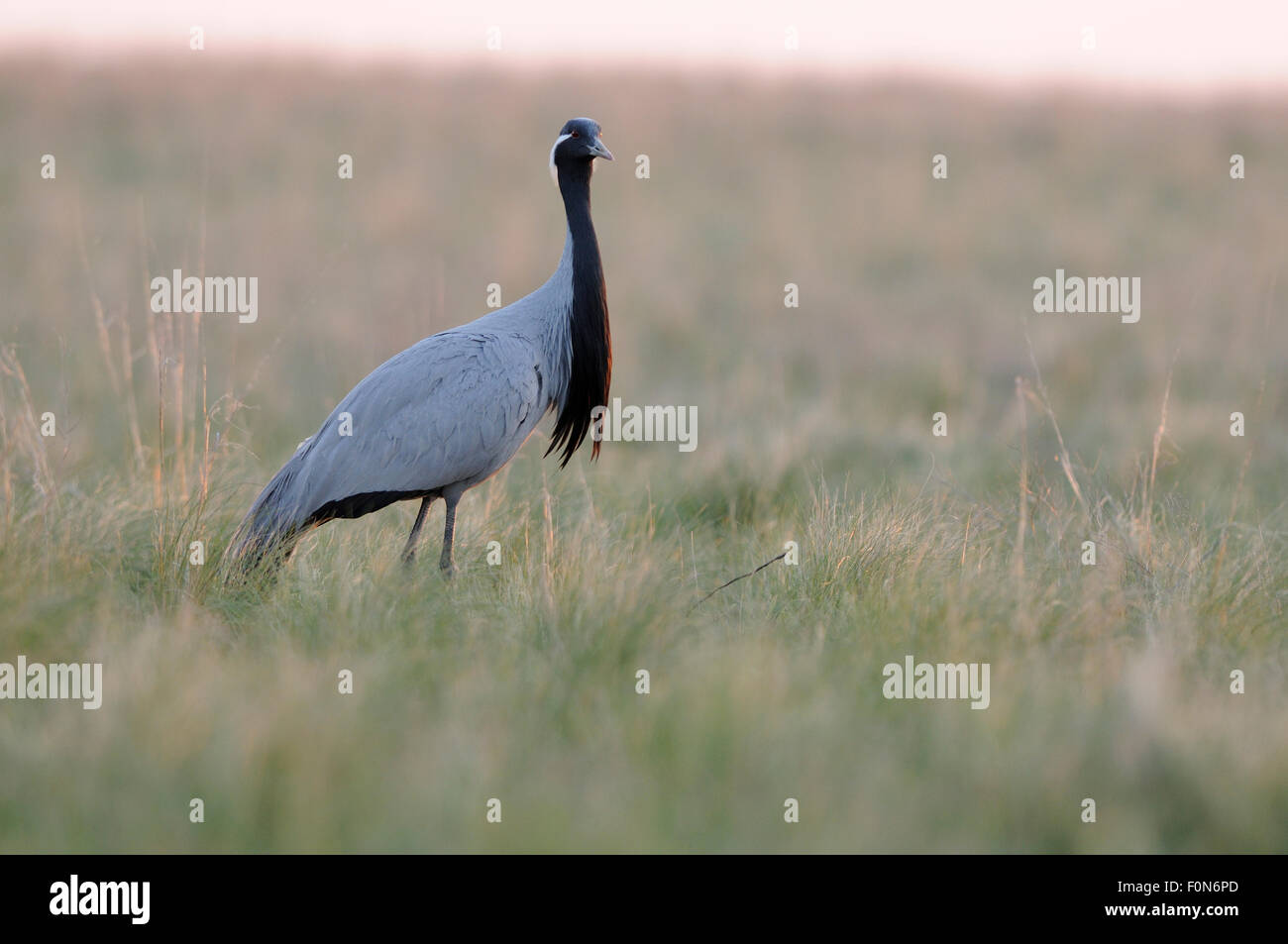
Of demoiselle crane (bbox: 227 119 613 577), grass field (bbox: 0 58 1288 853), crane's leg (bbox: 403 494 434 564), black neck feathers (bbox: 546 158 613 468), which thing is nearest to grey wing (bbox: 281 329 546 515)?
demoiselle crane (bbox: 227 119 613 577)

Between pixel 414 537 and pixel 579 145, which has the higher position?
pixel 579 145

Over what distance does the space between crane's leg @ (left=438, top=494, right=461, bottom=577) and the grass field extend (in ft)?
0.25

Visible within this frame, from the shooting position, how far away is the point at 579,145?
5.79 m

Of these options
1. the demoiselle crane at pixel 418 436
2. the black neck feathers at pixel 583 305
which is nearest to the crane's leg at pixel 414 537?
the demoiselle crane at pixel 418 436

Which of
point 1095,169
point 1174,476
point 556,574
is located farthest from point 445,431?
point 1095,169

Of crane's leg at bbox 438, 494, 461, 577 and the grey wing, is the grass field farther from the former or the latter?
the grey wing

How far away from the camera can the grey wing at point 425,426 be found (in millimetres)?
5234

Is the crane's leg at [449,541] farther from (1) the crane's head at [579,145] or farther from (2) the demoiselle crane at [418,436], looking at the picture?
(1) the crane's head at [579,145]

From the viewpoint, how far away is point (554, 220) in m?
15.2

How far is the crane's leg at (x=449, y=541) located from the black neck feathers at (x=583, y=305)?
0.74m

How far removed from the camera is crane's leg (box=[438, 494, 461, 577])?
5.09 metres

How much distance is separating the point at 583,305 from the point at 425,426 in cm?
106

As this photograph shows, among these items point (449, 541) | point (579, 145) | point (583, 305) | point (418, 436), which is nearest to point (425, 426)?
point (418, 436)

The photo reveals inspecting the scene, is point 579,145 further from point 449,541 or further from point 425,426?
point 449,541
